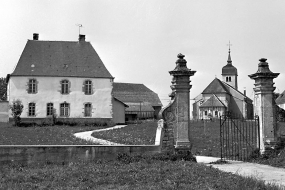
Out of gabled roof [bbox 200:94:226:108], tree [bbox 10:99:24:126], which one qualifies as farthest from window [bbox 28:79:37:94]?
gabled roof [bbox 200:94:226:108]

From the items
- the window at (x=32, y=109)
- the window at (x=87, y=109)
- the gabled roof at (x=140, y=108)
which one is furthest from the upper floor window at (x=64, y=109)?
the gabled roof at (x=140, y=108)

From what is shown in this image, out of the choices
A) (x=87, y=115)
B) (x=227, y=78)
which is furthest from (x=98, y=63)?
(x=227, y=78)

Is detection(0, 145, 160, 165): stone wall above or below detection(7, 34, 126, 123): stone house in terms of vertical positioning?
below

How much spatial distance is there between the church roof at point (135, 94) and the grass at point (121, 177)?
5261cm

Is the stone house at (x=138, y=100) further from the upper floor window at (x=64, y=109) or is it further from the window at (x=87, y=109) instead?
the upper floor window at (x=64, y=109)

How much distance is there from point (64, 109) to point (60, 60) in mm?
5338

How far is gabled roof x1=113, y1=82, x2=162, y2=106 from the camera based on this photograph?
62375 mm

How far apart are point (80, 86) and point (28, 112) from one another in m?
5.76

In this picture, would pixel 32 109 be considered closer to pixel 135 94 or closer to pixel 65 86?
pixel 65 86

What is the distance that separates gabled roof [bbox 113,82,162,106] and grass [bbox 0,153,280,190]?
2071 inches

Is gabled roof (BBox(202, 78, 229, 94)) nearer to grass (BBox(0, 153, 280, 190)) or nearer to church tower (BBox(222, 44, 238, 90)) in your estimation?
church tower (BBox(222, 44, 238, 90))

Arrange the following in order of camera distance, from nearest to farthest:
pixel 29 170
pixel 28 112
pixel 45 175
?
pixel 45 175, pixel 29 170, pixel 28 112

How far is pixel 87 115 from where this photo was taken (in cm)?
3659

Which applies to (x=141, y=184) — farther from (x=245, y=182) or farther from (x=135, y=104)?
(x=135, y=104)
